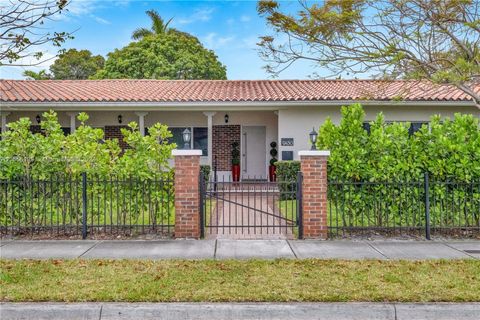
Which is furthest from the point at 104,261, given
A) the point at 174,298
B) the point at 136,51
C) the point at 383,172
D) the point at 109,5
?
the point at 136,51

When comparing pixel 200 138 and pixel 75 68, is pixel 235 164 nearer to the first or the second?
pixel 200 138

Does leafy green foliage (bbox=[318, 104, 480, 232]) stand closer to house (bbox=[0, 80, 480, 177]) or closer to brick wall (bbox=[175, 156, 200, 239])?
brick wall (bbox=[175, 156, 200, 239])

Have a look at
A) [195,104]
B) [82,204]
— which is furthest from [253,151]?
[82,204]

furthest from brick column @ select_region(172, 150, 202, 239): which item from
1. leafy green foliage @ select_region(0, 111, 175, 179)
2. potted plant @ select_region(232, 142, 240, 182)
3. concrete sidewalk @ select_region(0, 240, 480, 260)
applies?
potted plant @ select_region(232, 142, 240, 182)

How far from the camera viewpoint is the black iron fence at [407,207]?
782 cm

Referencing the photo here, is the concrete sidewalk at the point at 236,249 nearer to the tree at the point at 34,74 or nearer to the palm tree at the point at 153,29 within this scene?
the tree at the point at 34,74

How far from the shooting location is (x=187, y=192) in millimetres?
7566

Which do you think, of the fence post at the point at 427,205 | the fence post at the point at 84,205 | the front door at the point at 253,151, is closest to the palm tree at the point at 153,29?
the front door at the point at 253,151

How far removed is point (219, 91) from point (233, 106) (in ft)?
6.74

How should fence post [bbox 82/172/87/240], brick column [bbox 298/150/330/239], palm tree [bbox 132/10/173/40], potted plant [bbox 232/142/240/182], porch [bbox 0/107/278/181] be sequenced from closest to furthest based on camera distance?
brick column [bbox 298/150/330/239] → fence post [bbox 82/172/87/240] → potted plant [bbox 232/142/240/182] → porch [bbox 0/107/278/181] → palm tree [bbox 132/10/173/40]

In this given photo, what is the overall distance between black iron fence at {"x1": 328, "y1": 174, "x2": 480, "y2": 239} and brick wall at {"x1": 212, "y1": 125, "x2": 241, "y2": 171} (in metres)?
9.17

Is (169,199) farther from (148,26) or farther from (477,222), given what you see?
(148,26)

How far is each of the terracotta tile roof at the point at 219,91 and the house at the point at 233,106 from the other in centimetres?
3

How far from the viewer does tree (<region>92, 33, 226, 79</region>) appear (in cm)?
3003
